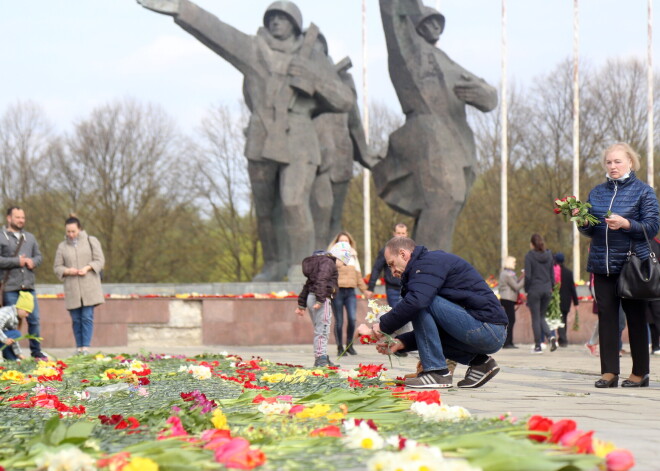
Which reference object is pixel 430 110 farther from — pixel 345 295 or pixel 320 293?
pixel 320 293

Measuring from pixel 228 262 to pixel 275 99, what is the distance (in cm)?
2344

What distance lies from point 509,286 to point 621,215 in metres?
8.55

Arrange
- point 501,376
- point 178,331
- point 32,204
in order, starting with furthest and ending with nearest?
1. point 32,204
2. point 178,331
3. point 501,376

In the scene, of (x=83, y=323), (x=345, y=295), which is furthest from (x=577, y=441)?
(x=345, y=295)

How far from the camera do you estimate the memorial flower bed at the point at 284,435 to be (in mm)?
3342

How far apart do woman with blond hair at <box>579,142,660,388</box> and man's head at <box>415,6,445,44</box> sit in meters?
14.2

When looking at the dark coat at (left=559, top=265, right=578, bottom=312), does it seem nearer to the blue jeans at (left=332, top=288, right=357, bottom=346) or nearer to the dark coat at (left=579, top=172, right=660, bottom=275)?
the blue jeans at (left=332, top=288, right=357, bottom=346)

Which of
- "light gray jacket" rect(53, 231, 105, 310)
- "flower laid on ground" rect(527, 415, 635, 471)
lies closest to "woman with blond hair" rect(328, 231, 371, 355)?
"light gray jacket" rect(53, 231, 105, 310)

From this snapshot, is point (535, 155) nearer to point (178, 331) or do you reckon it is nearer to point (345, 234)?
point (178, 331)

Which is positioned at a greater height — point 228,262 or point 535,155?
point 535,155

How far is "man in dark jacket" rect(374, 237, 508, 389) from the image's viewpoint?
713 cm

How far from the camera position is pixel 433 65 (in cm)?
2181

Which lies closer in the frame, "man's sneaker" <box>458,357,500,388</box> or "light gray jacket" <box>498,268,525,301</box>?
"man's sneaker" <box>458,357,500,388</box>

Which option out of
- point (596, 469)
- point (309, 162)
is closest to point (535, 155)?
point (309, 162)
